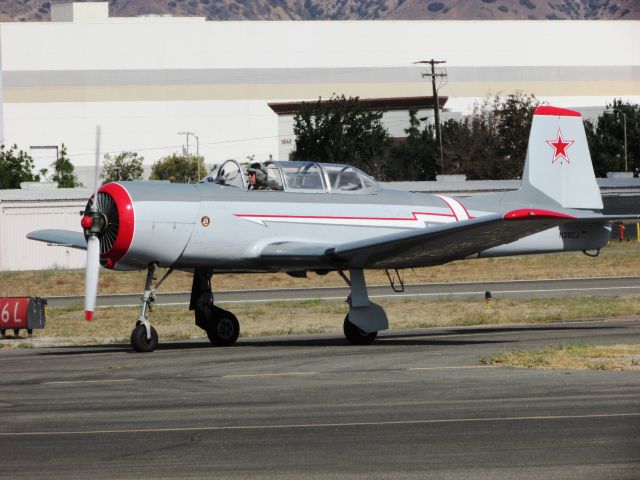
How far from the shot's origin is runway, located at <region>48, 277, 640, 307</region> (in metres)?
31.8

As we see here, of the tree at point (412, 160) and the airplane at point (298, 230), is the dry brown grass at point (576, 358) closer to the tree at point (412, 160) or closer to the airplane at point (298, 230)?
the airplane at point (298, 230)

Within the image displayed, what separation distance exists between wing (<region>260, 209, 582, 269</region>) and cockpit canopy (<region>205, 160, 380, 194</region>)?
3.43 ft

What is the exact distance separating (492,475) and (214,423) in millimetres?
3249

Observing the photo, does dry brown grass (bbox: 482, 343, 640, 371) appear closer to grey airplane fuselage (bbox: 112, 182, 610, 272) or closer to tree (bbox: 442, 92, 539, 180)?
grey airplane fuselage (bbox: 112, 182, 610, 272)

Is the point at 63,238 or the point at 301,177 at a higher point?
the point at 301,177

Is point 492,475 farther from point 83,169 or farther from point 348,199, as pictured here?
point 83,169

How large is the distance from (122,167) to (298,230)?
297ft

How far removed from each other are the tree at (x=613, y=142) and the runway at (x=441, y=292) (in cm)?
6054

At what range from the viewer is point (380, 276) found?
41938 millimetres

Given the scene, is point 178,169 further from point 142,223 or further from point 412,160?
point 142,223

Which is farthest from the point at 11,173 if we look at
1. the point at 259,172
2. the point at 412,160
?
the point at 259,172

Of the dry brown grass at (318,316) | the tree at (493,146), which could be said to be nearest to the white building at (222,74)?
the tree at (493,146)

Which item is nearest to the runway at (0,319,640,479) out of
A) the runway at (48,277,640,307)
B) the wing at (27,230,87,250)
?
the wing at (27,230,87,250)

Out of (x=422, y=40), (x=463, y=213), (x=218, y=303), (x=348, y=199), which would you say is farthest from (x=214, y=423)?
(x=422, y=40)
